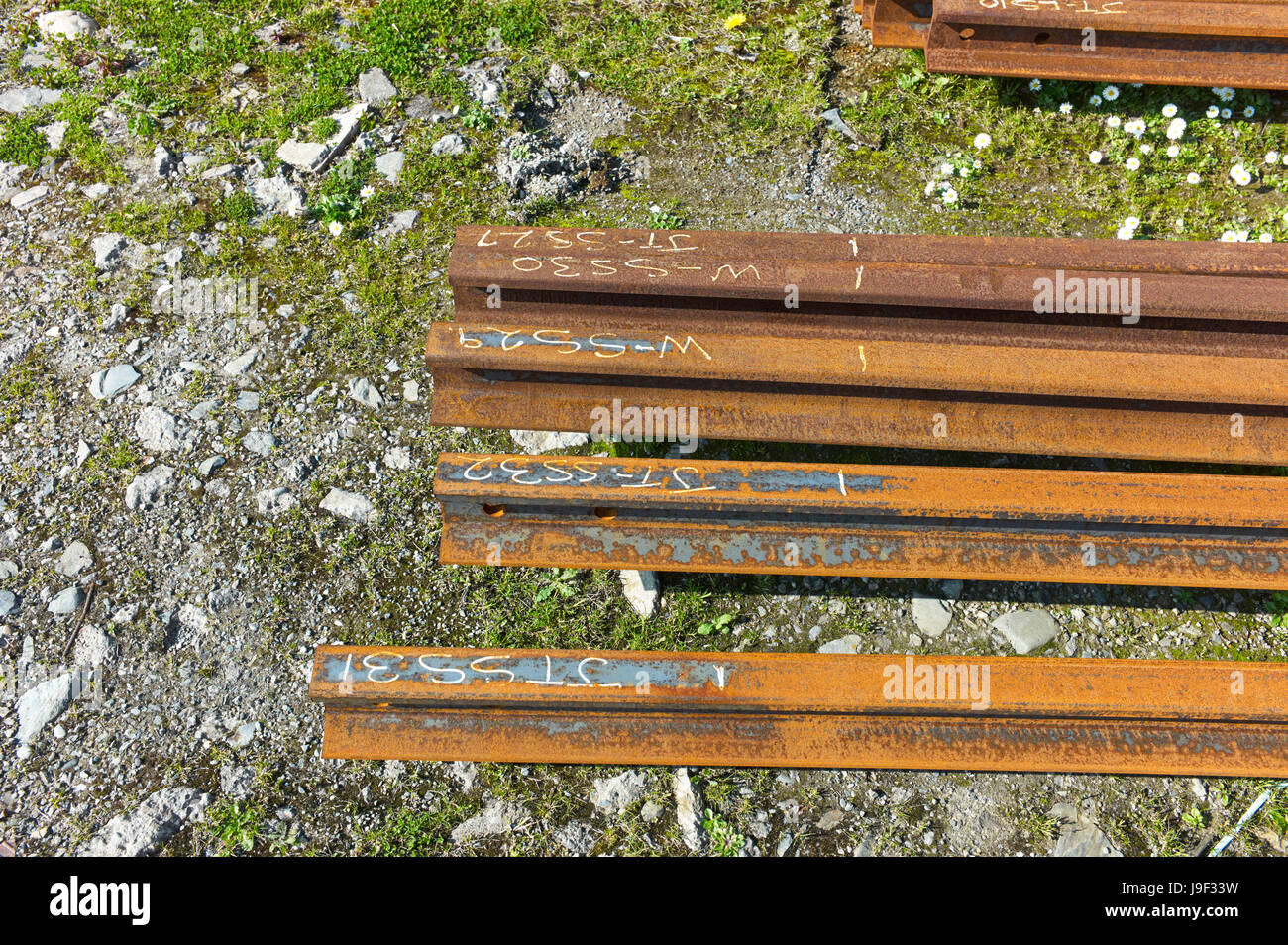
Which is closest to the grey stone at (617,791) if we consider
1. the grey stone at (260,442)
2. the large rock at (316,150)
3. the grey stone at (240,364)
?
the grey stone at (260,442)

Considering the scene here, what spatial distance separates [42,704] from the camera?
3477 mm

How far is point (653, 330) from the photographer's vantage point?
3479mm

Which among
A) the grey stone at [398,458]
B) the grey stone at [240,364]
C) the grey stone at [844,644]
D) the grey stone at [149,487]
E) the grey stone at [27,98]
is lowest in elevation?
the grey stone at [844,644]

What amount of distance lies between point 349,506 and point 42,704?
1.41m

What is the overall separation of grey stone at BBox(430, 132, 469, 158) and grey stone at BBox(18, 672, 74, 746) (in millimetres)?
3225

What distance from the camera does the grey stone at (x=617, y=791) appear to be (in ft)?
11.1

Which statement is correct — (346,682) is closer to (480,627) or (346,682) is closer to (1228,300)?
(480,627)

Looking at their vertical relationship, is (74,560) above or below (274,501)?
below

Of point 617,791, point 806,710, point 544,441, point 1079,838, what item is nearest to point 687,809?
point 617,791

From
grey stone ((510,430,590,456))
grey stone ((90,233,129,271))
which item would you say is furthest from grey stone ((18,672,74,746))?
grey stone ((90,233,129,271))

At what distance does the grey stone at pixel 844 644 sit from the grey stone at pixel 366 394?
2.36m

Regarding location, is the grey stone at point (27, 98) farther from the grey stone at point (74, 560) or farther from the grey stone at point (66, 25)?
the grey stone at point (74, 560)

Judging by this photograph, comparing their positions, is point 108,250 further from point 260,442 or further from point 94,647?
point 94,647
